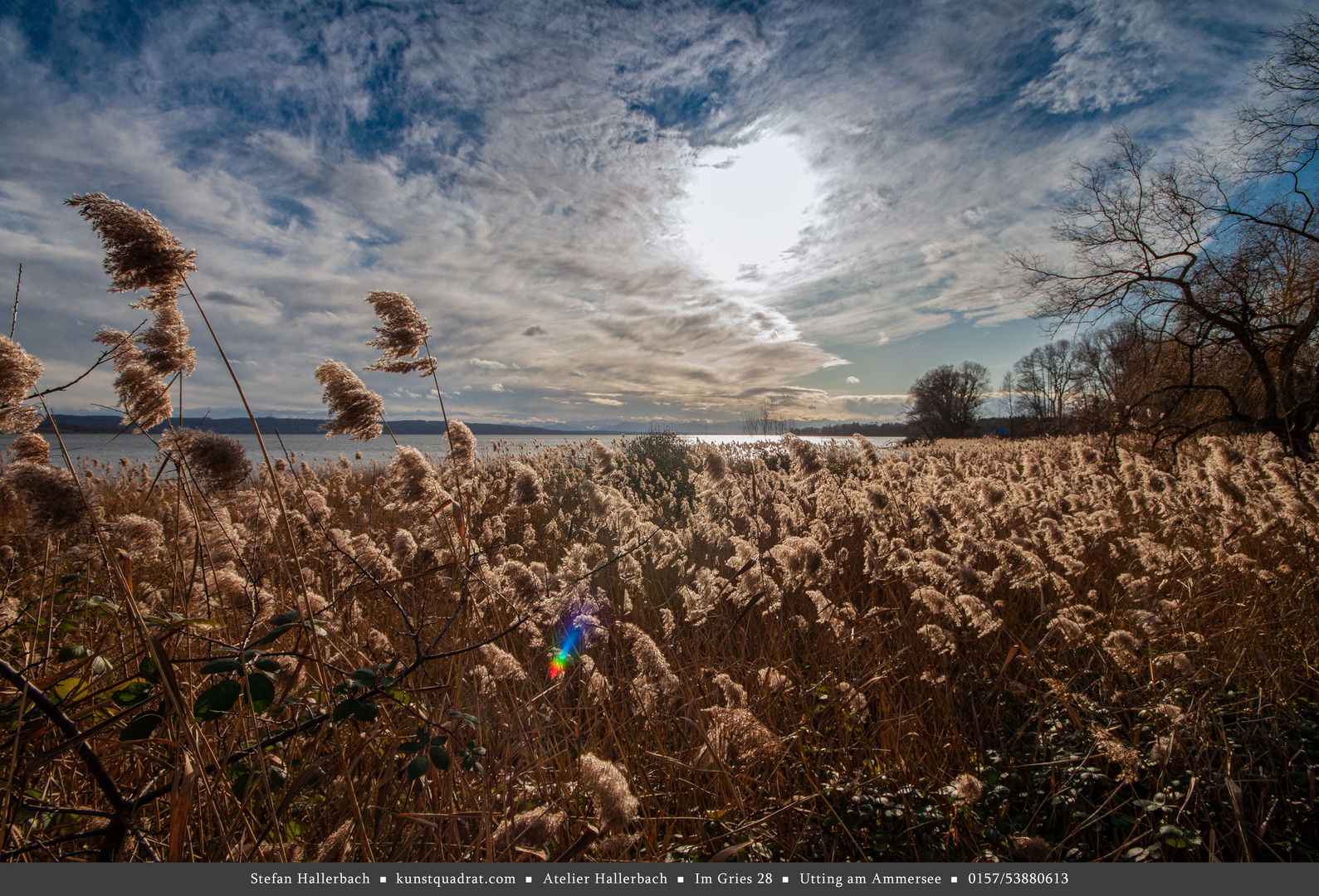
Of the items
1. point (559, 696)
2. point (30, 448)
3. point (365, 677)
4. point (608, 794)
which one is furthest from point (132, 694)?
point (559, 696)

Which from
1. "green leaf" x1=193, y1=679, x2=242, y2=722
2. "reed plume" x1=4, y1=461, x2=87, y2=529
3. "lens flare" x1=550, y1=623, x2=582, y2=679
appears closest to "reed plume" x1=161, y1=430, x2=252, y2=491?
"reed plume" x1=4, y1=461, x2=87, y2=529

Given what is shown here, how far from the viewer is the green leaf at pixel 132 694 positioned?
1229 millimetres

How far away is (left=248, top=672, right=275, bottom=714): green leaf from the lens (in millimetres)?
1069

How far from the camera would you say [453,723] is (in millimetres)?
2111

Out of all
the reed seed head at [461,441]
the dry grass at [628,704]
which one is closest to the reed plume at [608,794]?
the dry grass at [628,704]

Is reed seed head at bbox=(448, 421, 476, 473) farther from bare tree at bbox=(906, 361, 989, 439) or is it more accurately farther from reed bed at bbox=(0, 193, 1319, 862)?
bare tree at bbox=(906, 361, 989, 439)

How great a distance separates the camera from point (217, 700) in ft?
3.38

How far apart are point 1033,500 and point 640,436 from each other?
368 inches

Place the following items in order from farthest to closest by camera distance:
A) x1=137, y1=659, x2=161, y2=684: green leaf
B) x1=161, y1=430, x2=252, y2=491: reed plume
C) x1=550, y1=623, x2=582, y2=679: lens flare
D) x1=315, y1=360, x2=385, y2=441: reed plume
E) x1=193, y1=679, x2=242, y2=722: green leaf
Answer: x1=550, y1=623, x2=582, y2=679: lens flare
x1=315, y1=360, x2=385, y2=441: reed plume
x1=161, y1=430, x2=252, y2=491: reed plume
x1=137, y1=659, x2=161, y2=684: green leaf
x1=193, y1=679, x2=242, y2=722: green leaf

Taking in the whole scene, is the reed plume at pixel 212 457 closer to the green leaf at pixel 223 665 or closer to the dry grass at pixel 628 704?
the dry grass at pixel 628 704

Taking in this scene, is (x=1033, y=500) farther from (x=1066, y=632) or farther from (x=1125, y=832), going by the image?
(x=1125, y=832)

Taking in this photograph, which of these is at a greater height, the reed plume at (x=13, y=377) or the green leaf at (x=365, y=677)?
the reed plume at (x=13, y=377)

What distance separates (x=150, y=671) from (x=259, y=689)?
0.37 m
